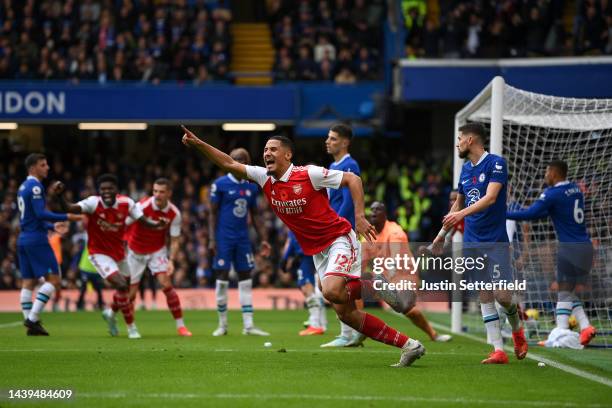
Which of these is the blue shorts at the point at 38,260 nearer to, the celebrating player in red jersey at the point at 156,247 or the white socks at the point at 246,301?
the celebrating player in red jersey at the point at 156,247

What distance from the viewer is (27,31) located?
92.5 ft

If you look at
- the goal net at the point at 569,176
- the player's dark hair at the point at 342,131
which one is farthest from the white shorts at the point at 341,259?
the goal net at the point at 569,176

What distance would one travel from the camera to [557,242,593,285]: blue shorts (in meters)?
12.2

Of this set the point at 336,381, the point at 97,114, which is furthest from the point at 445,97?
the point at 336,381

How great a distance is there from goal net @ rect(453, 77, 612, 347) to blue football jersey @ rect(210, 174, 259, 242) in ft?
10.3

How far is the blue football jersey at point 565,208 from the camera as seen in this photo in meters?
12.5

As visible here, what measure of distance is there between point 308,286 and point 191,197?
38.6 ft

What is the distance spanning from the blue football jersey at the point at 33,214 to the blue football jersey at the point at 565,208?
6.47m

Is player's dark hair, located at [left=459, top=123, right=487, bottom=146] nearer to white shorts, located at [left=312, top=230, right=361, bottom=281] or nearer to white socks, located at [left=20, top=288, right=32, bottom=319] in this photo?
white shorts, located at [left=312, top=230, right=361, bottom=281]

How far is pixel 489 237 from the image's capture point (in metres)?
9.96

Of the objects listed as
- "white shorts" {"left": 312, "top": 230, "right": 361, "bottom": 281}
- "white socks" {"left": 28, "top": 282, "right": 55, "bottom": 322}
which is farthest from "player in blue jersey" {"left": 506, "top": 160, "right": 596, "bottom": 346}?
"white socks" {"left": 28, "top": 282, "right": 55, "bottom": 322}

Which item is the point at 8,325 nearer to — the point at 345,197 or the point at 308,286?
the point at 308,286

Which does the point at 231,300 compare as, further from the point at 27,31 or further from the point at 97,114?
the point at 27,31

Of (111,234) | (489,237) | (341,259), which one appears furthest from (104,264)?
(489,237)
